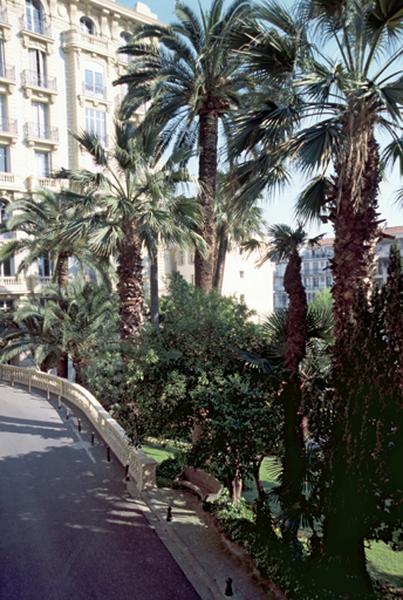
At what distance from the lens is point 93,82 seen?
111 feet

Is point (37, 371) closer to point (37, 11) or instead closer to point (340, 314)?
point (340, 314)

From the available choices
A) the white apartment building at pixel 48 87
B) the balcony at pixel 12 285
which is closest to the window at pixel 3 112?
the white apartment building at pixel 48 87

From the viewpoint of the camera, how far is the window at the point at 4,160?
98.7ft

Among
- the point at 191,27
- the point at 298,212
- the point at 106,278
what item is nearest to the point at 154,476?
the point at 298,212

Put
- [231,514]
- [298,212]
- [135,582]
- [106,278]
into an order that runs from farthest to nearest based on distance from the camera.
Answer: [106,278], [298,212], [231,514], [135,582]

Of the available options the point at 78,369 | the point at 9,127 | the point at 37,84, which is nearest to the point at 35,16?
the point at 37,84

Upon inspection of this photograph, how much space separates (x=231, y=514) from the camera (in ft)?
27.4

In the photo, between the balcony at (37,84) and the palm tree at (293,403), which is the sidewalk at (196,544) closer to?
the palm tree at (293,403)

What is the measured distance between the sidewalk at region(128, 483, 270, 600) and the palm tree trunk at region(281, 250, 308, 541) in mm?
1006

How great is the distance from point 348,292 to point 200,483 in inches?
218

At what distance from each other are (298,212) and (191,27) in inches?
285

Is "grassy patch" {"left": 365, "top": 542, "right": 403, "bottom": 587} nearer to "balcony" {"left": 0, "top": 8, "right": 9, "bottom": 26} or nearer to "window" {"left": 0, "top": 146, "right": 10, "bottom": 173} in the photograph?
"window" {"left": 0, "top": 146, "right": 10, "bottom": 173}

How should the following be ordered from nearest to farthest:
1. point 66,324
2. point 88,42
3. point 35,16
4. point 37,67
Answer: point 66,324, point 35,16, point 37,67, point 88,42

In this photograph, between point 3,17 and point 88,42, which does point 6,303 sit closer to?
point 3,17
